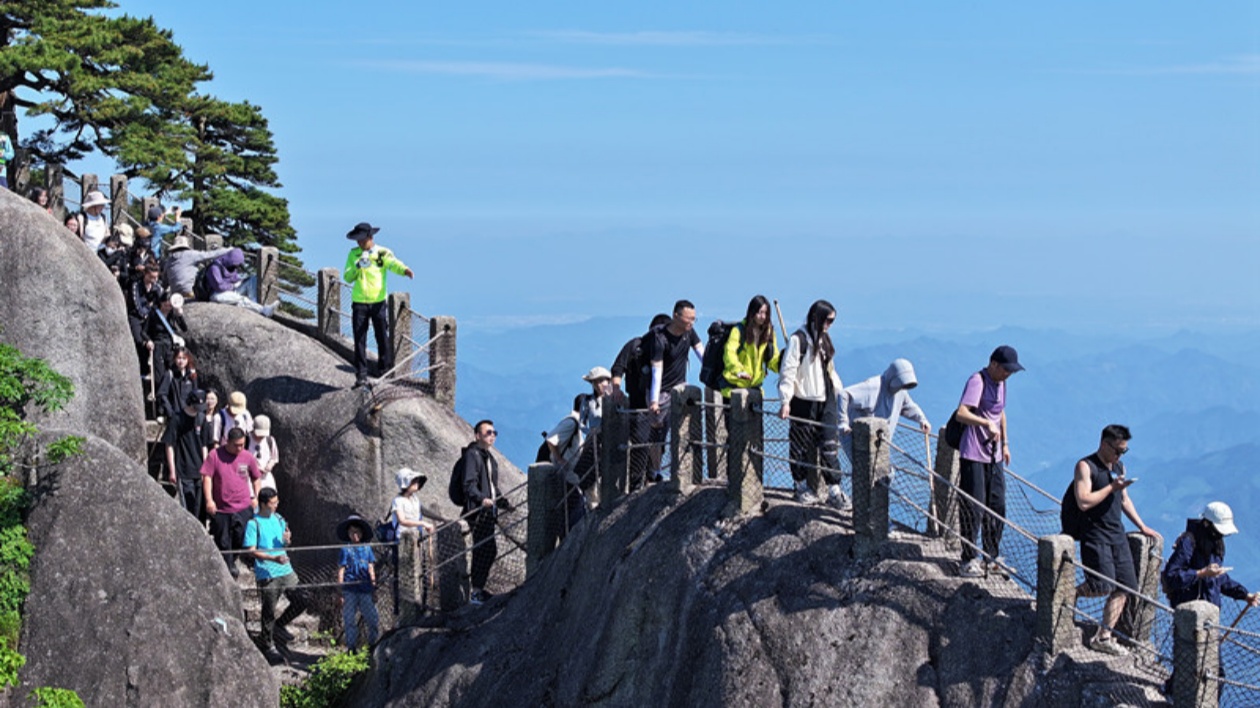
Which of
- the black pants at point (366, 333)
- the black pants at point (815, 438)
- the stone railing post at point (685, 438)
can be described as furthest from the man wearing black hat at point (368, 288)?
the black pants at point (815, 438)

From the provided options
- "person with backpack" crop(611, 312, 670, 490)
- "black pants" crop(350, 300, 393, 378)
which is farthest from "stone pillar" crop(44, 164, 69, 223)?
"person with backpack" crop(611, 312, 670, 490)

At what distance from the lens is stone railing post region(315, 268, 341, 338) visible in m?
28.6

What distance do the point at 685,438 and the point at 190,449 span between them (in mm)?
8598

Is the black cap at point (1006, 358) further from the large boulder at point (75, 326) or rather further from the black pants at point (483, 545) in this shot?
the large boulder at point (75, 326)

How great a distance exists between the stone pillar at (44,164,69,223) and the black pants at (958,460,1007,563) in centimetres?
2365

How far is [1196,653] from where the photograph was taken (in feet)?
40.4

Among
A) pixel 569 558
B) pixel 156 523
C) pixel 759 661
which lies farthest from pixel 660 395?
pixel 156 523

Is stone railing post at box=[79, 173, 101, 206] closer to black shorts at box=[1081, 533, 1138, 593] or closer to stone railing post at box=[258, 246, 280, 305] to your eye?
stone railing post at box=[258, 246, 280, 305]

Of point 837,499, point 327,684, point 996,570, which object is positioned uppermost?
point 837,499

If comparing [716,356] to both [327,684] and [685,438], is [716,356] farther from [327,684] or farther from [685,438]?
[327,684]

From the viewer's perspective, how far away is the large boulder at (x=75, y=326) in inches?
969

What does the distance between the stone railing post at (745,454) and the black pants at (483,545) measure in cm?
445

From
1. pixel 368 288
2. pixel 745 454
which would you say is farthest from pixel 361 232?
pixel 745 454

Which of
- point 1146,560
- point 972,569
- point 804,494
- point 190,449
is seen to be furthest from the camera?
point 190,449
